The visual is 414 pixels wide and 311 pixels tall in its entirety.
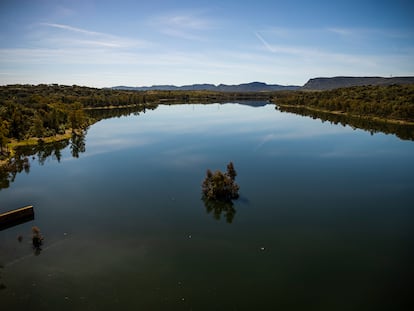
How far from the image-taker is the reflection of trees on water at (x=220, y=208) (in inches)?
1149

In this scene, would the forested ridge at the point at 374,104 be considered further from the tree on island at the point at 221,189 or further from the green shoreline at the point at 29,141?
the green shoreline at the point at 29,141

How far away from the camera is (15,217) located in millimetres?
27938

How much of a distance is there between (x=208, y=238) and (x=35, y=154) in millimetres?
42366

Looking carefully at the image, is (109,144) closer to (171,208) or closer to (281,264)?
(171,208)

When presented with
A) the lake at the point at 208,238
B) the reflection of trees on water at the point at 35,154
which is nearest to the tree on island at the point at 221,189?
the lake at the point at 208,238

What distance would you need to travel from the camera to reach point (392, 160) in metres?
52.3

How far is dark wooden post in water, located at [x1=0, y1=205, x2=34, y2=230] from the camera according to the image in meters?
27.0

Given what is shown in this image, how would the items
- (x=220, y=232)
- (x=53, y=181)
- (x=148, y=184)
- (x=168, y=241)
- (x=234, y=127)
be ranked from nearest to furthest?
(x=168, y=241), (x=220, y=232), (x=148, y=184), (x=53, y=181), (x=234, y=127)

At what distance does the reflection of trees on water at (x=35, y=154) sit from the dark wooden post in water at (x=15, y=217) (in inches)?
494

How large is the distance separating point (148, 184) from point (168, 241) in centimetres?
1416

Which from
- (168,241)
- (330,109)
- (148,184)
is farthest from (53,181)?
(330,109)

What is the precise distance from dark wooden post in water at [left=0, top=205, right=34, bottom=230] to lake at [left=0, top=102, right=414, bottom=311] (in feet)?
2.54

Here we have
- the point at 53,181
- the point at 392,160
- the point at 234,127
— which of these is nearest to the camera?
the point at 53,181

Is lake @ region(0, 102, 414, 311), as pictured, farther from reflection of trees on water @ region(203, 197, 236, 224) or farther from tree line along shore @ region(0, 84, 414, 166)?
tree line along shore @ region(0, 84, 414, 166)
